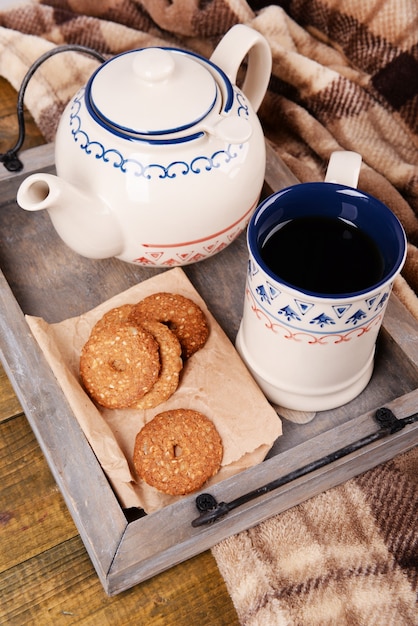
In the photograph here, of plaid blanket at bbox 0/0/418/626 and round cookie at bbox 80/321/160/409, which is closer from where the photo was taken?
round cookie at bbox 80/321/160/409

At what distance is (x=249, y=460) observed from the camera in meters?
0.67

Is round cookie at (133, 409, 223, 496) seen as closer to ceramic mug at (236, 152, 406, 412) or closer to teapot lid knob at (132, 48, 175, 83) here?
ceramic mug at (236, 152, 406, 412)

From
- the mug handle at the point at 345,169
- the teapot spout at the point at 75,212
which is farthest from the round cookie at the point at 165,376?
the mug handle at the point at 345,169

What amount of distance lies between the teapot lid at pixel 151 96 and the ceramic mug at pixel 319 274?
111 millimetres

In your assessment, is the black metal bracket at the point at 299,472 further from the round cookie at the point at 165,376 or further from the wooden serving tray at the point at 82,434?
the round cookie at the point at 165,376

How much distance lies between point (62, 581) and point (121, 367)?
20cm

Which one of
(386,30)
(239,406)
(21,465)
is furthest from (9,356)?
(386,30)

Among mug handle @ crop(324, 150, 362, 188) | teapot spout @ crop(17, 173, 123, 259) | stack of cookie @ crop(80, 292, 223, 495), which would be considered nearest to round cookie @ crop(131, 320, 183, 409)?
stack of cookie @ crop(80, 292, 223, 495)

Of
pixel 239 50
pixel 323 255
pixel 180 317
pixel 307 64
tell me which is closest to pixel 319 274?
pixel 323 255

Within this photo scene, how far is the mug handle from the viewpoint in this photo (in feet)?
2.15

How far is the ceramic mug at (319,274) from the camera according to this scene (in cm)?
60

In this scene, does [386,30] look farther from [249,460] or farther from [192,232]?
[249,460]

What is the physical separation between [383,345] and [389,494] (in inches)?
5.8

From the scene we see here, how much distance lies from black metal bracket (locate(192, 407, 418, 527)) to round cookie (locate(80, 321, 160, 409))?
121mm
